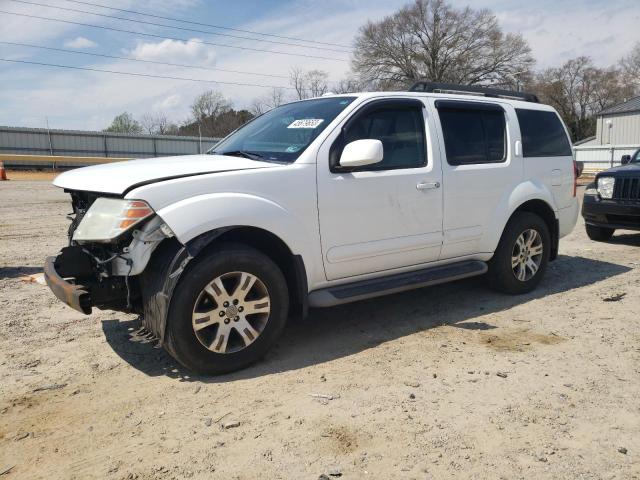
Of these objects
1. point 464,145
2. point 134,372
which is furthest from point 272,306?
point 464,145

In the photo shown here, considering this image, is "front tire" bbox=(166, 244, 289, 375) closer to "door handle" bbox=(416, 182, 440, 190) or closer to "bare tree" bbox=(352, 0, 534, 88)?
"door handle" bbox=(416, 182, 440, 190)

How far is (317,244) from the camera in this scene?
13.2 ft

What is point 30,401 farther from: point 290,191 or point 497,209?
point 497,209

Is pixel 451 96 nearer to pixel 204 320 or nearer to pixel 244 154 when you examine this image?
pixel 244 154

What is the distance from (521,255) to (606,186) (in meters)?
3.96

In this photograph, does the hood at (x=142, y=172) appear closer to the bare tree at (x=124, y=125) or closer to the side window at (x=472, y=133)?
the side window at (x=472, y=133)

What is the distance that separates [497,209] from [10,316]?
14.9 ft

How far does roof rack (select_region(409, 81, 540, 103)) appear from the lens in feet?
16.9

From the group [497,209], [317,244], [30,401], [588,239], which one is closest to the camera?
[30,401]

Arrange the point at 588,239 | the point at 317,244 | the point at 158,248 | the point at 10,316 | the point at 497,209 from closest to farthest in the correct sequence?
the point at 158,248 → the point at 317,244 → the point at 10,316 → the point at 497,209 → the point at 588,239

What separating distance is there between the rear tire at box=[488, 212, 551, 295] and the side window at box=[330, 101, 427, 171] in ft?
4.63

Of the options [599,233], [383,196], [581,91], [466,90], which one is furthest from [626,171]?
[581,91]

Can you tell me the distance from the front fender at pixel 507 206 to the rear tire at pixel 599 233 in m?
3.99

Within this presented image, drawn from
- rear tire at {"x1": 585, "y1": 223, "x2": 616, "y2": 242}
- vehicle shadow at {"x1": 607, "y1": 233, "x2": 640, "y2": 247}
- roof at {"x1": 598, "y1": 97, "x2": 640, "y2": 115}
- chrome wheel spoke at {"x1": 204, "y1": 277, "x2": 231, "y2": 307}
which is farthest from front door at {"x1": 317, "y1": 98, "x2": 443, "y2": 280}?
roof at {"x1": 598, "y1": 97, "x2": 640, "y2": 115}
